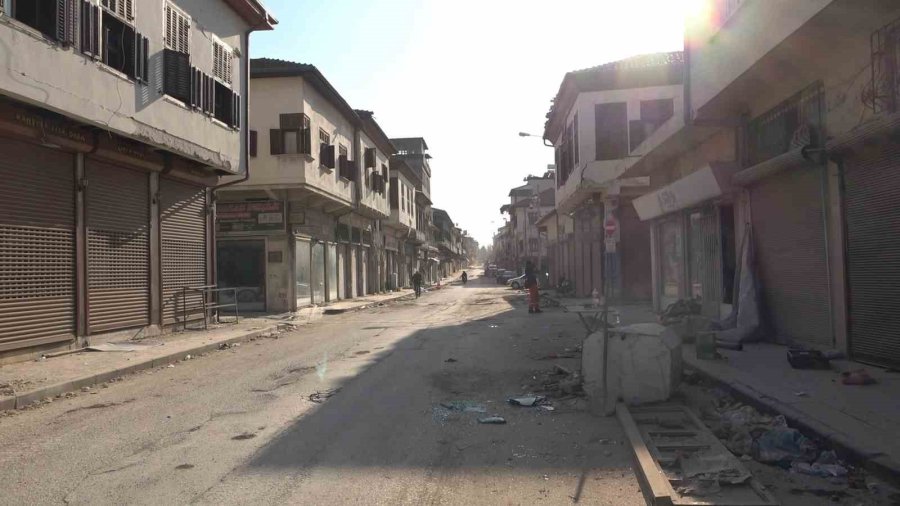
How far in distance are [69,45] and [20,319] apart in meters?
4.81

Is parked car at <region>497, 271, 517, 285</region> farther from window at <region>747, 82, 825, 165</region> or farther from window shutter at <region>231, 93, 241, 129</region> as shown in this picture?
window at <region>747, 82, 825, 165</region>

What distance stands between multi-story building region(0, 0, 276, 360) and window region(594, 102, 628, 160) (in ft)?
45.7

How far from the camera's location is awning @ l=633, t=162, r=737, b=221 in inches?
463

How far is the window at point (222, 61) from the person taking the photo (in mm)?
17062

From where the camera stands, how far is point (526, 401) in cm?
736

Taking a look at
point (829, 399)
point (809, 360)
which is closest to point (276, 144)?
point (809, 360)

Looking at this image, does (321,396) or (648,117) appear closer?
(321,396)

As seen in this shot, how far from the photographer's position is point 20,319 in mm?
10672

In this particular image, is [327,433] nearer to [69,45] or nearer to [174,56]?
[69,45]

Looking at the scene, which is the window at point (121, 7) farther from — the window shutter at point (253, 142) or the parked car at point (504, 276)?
the parked car at point (504, 276)

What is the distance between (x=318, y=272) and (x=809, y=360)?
2268cm

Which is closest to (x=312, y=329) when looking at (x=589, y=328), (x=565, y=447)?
(x=589, y=328)

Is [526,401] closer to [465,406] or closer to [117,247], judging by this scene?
[465,406]

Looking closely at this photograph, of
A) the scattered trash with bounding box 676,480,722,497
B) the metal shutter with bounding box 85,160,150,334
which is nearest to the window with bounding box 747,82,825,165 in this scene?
the scattered trash with bounding box 676,480,722,497
